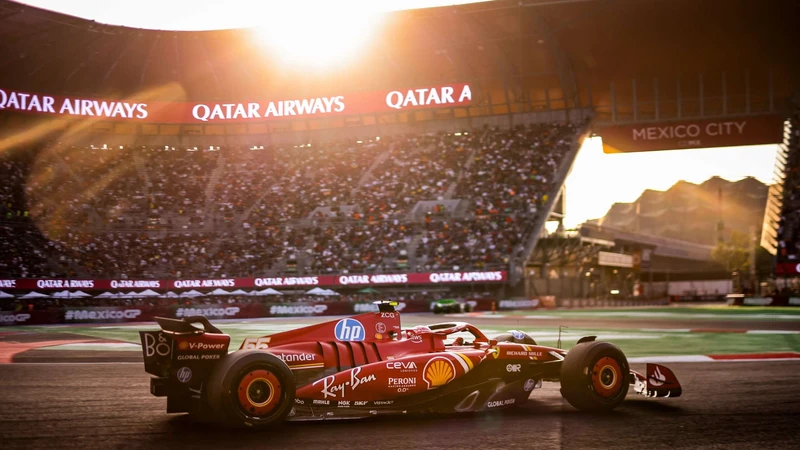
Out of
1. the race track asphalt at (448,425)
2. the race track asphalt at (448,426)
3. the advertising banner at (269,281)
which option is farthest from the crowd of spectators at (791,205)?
the race track asphalt at (448,426)

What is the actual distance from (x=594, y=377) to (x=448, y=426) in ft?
6.46

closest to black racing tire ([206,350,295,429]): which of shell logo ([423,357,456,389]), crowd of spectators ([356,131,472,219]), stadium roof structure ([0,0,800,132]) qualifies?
shell logo ([423,357,456,389])

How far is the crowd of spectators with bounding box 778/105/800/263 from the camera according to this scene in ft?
140

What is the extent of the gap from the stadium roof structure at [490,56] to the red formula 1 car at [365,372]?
1420 inches

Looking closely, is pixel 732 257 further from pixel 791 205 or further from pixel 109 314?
pixel 109 314

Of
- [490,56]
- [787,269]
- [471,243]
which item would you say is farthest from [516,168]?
[787,269]

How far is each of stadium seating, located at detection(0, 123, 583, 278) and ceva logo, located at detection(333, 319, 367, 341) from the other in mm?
35689

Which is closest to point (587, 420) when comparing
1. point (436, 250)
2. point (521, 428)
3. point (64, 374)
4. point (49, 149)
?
point (521, 428)

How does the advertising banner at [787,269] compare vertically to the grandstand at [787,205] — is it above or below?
below

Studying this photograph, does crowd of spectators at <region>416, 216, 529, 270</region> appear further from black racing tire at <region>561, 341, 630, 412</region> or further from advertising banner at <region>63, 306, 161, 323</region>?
black racing tire at <region>561, 341, 630, 412</region>

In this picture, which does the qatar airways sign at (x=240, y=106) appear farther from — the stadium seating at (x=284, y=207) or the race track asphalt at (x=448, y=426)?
the race track asphalt at (x=448, y=426)

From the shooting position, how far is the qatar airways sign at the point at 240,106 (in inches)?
2007

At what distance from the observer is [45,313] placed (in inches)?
1369

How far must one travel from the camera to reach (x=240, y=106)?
184 ft
